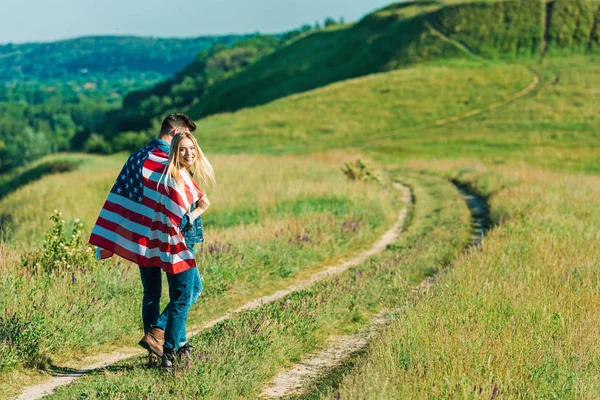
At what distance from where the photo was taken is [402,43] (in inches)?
3954

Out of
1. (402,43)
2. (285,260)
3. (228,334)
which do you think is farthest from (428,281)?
(402,43)

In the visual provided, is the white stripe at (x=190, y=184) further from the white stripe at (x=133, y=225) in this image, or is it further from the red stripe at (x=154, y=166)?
the white stripe at (x=133, y=225)

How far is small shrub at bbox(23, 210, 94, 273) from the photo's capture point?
9.16m

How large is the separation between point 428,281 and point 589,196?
37.9ft

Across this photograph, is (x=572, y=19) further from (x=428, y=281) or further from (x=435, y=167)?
(x=428, y=281)

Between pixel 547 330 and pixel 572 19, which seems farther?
pixel 572 19

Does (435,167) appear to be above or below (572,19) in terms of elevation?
below

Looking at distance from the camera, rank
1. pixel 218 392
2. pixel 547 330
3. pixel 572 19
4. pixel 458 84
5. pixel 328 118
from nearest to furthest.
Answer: pixel 218 392 < pixel 547 330 < pixel 328 118 < pixel 458 84 < pixel 572 19

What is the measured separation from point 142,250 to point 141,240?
0.10 m

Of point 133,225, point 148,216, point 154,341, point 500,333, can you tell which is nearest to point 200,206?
point 148,216

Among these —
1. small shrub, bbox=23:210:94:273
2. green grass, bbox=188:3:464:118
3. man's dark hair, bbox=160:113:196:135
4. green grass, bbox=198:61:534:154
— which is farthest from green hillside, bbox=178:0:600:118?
man's dark hair, bbox=160:113:196:135

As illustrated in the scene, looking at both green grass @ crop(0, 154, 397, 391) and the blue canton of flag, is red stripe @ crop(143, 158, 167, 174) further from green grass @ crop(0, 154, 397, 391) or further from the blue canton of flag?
green grass @ crop(0, 154, 397, 391)

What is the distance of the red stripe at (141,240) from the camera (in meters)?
6.05

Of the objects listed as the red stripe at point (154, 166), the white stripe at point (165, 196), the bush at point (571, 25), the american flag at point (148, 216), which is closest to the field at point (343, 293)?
the american flag at point (148, 216)
